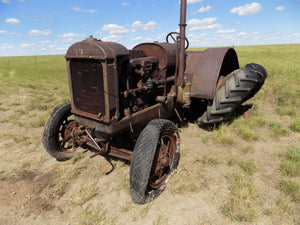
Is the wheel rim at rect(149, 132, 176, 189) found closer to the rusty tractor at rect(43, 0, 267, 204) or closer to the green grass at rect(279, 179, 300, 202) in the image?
the rusty tractor at rect(43, 0, 267, 204)

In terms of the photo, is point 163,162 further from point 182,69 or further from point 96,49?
point 182,69

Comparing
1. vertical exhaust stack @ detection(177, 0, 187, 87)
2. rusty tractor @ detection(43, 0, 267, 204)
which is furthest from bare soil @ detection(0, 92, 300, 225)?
vertical exhaust stack @ detection(177, 0, 187, 87)

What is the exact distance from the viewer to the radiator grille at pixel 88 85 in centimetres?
251

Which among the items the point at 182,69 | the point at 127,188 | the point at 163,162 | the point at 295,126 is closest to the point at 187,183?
the point at 163,162

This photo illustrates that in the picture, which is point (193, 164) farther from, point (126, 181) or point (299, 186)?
point (299, 186)

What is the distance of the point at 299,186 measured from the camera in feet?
8.44

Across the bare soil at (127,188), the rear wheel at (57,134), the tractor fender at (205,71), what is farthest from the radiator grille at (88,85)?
the tractor fender at (205,71)

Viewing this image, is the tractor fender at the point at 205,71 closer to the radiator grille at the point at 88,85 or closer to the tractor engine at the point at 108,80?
the tractor engine at the point at 108,80

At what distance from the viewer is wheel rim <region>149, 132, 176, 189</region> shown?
2.59 m

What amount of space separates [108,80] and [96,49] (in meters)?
0.37

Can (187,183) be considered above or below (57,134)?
below

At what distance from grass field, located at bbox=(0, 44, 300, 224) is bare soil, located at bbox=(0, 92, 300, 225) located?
1 centimetres

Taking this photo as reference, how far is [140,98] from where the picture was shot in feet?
10.0

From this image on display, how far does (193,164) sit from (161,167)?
2.45 feet
